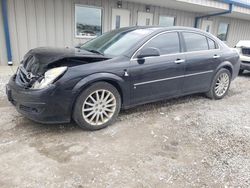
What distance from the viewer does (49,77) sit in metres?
2.92

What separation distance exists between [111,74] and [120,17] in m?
6.81

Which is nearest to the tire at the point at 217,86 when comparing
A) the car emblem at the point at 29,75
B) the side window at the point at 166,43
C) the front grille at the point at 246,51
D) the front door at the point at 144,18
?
the side window at the point at 166,43

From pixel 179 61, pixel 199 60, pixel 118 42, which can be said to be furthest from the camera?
pixel 199 60

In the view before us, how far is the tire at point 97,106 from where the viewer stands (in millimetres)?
3099

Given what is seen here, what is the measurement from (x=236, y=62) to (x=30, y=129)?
15.5ft

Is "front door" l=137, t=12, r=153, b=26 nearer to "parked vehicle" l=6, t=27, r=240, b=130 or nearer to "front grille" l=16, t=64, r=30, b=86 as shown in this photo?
"parked vehicle" l=6, t=27, r=240, b=130

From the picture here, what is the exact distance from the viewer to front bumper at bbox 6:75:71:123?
9.33ft

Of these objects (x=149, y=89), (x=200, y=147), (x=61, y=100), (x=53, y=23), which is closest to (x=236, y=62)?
(x=149, y=89)

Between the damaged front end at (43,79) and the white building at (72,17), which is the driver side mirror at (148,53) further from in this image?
the white building at (72,17)

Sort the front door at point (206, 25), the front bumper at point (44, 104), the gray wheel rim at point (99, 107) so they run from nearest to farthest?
the front bumper at point (44, 104) < the gray wheel rim at point (99, 107) < the front door at point (206, 25)

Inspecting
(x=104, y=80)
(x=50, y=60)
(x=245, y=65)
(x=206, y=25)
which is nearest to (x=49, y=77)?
(x=50, y=60)

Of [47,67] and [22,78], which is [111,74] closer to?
[47,67]

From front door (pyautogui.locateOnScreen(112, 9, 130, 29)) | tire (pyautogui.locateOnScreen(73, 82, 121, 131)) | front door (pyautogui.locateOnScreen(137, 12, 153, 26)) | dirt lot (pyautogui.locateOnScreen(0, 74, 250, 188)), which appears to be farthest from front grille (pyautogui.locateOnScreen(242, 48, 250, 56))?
tire (pyautogui.locateOnScreen(73, 82, 121, 131))

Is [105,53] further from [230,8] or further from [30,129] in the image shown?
[230,8]
